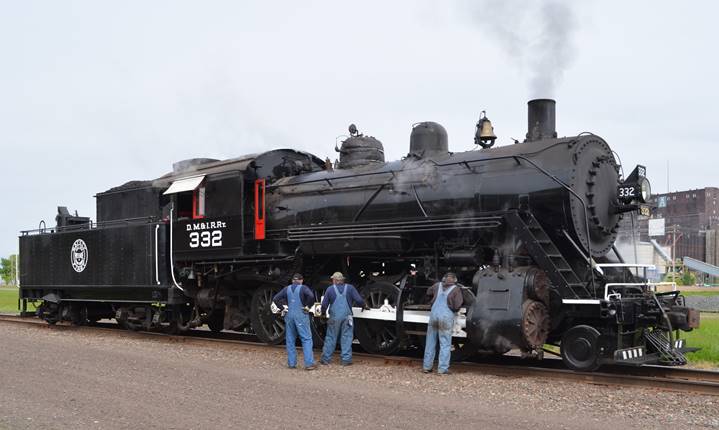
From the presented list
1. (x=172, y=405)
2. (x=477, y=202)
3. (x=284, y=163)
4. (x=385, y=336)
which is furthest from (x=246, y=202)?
(x=172, y=405)

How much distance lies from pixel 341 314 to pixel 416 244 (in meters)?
1.57

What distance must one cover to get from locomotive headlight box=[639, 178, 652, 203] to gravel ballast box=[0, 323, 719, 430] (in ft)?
9.75

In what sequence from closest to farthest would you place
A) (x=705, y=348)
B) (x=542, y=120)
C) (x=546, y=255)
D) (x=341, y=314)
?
(x=546, y=255), (x=542, y=120), (x=341, y=314), (x=705, y=348)

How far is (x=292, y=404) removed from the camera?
284 inches

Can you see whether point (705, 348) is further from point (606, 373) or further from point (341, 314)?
point (341, 314)

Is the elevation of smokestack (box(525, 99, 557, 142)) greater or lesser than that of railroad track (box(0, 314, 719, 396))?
greater

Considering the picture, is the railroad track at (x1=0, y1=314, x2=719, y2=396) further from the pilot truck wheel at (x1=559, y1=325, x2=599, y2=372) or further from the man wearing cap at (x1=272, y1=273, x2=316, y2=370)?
the man wearing cap at (x1=272, y1=273, x2=316, y2=370)

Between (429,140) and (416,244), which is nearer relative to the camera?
(416,244)

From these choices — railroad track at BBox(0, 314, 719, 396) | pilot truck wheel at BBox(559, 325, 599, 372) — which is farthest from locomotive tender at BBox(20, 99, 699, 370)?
railroad track at BBox(0, 314, 719, 396)

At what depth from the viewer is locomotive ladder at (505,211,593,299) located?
29.7 feet

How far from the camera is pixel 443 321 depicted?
9.41 meters

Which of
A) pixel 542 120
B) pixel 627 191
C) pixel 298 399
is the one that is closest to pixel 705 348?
pixel 627 191

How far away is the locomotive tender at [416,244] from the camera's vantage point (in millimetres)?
9094

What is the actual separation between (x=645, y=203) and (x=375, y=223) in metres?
3.96
